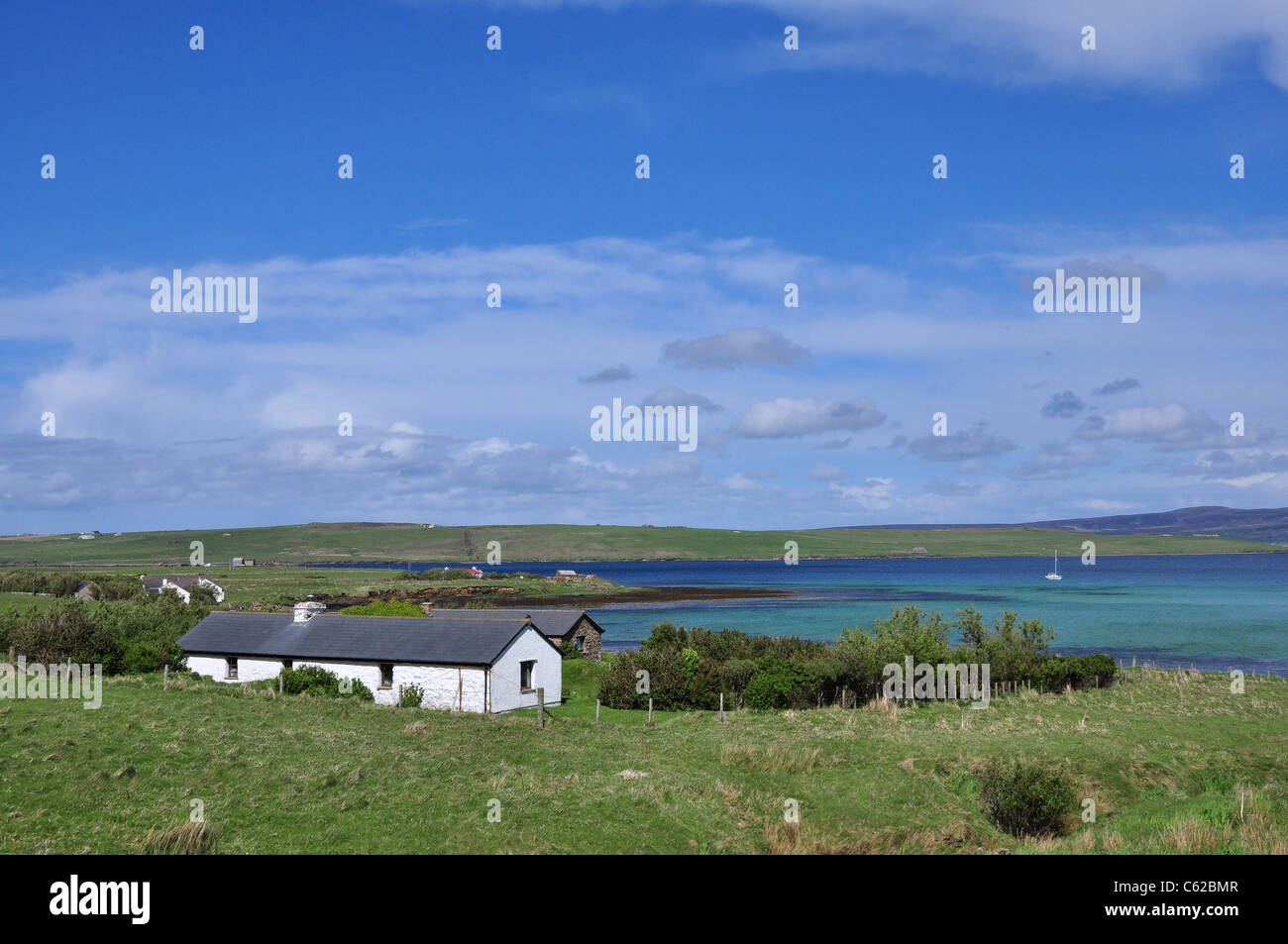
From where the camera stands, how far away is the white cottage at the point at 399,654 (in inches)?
1647

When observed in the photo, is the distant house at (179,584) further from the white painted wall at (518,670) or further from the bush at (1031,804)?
the bush at (1031,804)

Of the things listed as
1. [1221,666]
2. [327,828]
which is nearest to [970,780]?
[327,828]

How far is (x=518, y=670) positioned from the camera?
43.5 metres

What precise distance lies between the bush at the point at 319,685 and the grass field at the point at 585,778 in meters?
2.75

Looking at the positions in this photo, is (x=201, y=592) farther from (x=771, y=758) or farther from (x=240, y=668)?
(x=771, y=758)

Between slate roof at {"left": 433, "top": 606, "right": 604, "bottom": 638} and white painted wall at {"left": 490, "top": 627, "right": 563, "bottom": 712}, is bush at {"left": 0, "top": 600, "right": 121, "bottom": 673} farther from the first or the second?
white painted wall at {"left": 490, "top": 627, "right": 563, "bottom": 712}

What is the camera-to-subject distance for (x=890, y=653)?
48656mm

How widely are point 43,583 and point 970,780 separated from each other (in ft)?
390

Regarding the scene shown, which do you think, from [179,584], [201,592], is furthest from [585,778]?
[179,584]
